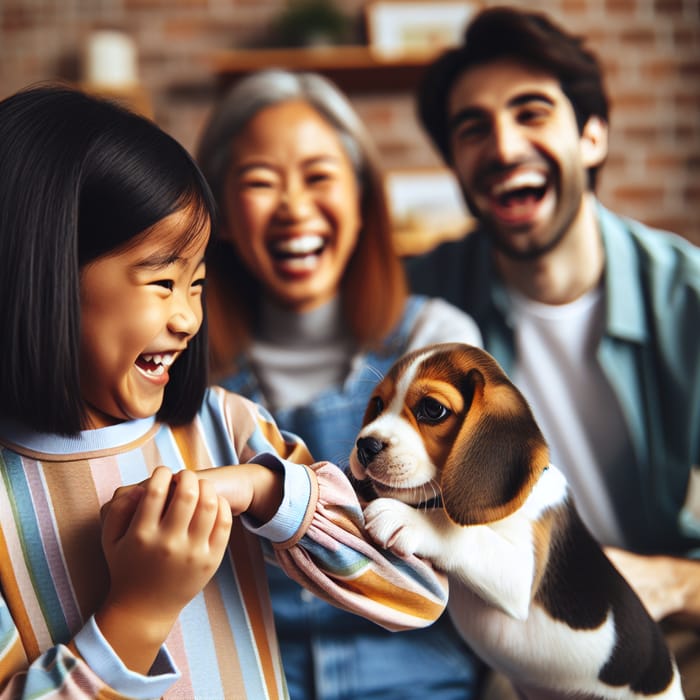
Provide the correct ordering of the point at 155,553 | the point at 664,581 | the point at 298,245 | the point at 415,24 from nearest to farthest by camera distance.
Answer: the point at 155,553 → the point at 664,581 → the point at 298,245 → the point at 415,24

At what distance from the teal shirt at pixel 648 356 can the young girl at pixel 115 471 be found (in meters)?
0.35

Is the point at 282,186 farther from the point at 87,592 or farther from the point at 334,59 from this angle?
the point at 334,59

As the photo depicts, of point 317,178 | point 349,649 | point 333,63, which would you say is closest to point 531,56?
point 317,178

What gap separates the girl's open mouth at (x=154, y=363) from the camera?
48 cm

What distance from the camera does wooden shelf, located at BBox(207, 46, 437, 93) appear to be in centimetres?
245

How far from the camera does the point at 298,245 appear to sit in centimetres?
83

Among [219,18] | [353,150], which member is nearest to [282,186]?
[353,150]

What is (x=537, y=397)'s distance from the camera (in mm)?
767

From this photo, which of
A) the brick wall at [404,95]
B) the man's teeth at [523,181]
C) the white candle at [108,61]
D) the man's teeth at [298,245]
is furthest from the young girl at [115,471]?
the brick wall at [404,95]

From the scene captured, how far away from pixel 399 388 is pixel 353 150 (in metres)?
0.54

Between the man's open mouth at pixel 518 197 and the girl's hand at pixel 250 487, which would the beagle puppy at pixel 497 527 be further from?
the man's open mouth at pixel 518 197

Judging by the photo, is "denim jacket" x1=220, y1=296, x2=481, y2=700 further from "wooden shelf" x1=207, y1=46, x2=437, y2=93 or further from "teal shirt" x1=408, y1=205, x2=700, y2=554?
"wooden shelf" x1=207, y1=46, x2=437, y2=93

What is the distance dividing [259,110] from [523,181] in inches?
12.2

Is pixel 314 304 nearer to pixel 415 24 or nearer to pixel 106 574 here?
pixel 106 574
